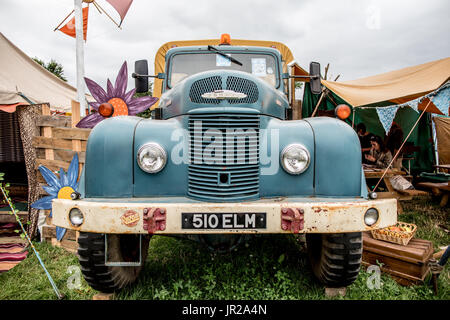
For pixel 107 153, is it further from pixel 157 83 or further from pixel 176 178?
pixel 157 83

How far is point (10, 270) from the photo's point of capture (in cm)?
286

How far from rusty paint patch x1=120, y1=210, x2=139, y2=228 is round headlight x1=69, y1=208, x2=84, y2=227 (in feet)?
0.90

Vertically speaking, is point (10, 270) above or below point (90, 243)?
below

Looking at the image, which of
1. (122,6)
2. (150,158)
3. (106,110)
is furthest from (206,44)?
(122,6)

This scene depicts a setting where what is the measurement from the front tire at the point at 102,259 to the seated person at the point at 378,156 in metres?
5.94

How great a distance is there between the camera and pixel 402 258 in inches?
100

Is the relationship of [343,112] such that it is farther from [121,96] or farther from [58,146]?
[58,146]

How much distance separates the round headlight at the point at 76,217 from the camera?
1643mm

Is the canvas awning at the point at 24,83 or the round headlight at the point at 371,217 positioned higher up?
the canvas awning at the point at 24,83

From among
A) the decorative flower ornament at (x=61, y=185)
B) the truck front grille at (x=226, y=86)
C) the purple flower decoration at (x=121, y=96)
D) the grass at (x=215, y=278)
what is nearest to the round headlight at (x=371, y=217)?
the grass at (x=215, y=278)

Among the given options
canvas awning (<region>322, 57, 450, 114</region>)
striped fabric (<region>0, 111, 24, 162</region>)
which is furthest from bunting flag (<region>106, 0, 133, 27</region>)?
canvas awning (<region>322, 57, 450, 114</region>)

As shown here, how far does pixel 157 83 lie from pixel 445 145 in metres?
8.67

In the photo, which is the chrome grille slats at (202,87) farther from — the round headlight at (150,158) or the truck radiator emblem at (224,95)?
the round headlight at (150,158)
